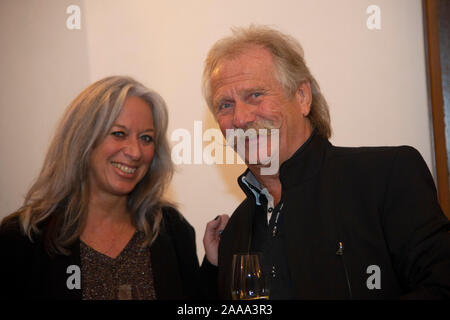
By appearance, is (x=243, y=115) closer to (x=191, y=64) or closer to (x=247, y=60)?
(x=247, y=60)

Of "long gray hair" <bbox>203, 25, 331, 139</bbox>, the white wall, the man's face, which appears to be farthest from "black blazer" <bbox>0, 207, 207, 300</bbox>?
"long gray hair" <bbox>203, 25, 331, 139</bbox>

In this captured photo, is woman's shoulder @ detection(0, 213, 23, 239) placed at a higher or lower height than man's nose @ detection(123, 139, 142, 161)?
lower

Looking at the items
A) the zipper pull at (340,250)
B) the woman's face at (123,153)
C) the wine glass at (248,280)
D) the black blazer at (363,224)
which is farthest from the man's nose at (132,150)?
the zipper pull at (340,250)

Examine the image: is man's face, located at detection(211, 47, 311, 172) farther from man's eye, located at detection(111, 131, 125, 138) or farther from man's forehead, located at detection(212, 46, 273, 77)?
man's eye, located at detection(111, 131, 125, 138)

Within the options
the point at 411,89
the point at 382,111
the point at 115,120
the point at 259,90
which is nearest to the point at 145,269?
the point at 115,120

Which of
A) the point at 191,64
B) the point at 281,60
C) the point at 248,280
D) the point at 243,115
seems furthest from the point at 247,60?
the point at 248,280

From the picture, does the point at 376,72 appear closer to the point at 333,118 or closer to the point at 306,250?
the point at 333,118

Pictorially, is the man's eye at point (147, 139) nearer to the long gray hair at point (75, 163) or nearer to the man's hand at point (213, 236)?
the long gray hair at point (75, 163)

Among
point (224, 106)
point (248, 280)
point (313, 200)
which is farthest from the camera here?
point (224, 106)

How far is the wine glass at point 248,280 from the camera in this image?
1.58m

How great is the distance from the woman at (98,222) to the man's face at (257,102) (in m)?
0.43

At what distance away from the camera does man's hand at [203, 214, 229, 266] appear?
233 cm

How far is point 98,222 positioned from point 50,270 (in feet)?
1.12

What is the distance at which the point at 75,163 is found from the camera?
2215 millimetres
